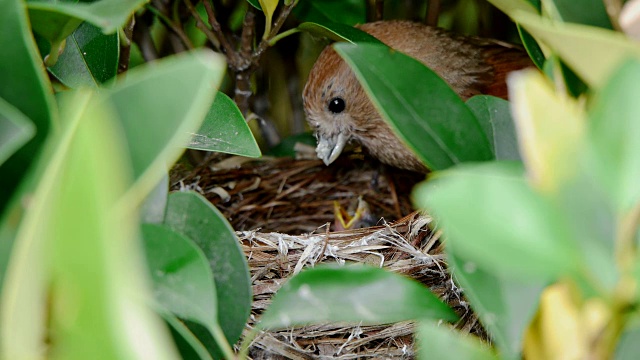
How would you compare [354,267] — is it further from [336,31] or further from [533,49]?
[336,31]

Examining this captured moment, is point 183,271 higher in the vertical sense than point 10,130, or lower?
lower

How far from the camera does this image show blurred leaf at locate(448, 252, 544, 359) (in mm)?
617

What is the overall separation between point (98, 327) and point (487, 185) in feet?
0.87

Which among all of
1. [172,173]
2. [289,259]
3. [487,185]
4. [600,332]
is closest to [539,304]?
[600,332]

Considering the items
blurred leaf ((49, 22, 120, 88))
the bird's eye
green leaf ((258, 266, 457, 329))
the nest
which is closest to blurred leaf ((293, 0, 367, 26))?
the bird's eye

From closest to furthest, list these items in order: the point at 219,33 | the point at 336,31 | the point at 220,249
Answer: the point at 220,249 < the point at 336,31 < the point at 219,33

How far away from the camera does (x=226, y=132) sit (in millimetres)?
993

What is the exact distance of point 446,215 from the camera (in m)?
0.49

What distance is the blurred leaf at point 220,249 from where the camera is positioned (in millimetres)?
784

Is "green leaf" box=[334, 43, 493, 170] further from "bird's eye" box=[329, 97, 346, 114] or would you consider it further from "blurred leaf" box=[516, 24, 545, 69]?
"bird's eye" box=[329, 97, 346, 114]

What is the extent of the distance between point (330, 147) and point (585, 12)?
1.19 metres

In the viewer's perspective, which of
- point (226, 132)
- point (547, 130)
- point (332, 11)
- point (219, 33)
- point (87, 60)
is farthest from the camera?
point (332, 11)

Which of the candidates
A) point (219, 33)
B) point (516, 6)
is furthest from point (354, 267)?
point (219, 33)

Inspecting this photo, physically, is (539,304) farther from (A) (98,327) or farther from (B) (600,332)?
(A) (98,327)
